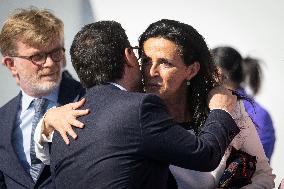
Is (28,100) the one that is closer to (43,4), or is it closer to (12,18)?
(12,18)

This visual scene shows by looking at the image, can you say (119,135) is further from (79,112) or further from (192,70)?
(192,70)

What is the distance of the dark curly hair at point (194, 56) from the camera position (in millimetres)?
2203

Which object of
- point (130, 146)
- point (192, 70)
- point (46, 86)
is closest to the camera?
point (130, 146)

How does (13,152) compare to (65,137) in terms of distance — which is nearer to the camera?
(65,137)

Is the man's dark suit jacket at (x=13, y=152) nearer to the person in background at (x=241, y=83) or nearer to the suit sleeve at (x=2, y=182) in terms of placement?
the suit sleeve at (x=2, y=182)

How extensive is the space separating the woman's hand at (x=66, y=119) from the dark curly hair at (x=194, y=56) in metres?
0.47

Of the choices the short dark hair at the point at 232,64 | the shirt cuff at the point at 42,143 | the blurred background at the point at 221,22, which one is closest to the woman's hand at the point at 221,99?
the shirt cuff at the point at 42,143

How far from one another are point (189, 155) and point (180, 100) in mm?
598

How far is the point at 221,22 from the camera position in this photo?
4.54 metres

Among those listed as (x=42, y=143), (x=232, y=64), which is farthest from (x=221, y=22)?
(x=42, y=143)

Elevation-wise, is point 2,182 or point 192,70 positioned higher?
point 192,70

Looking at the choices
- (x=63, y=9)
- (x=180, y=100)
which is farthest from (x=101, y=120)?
(x=63, y=9)

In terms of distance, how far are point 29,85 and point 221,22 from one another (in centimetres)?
239

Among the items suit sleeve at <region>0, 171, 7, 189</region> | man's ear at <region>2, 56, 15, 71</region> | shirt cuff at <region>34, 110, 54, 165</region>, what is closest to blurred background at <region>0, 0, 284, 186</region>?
man's ear at <region>2, 56, 15, 71</region>
